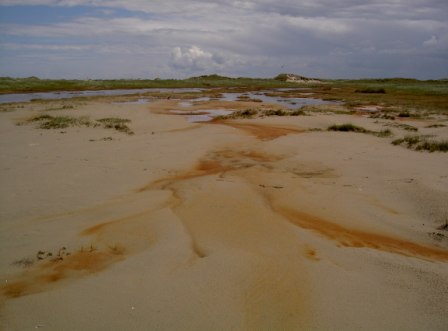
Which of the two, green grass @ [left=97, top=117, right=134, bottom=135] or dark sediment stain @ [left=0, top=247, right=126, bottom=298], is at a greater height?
green grass @ [left=97, top=117, right=134, bottom=135]

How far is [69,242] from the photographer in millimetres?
6562

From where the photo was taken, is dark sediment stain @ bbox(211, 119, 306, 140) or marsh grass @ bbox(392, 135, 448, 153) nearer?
marsh grass @ bbox(392, 135, 448, 153)

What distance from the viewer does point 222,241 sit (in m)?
6.66

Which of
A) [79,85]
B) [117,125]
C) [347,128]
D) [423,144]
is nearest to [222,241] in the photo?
[423,144]

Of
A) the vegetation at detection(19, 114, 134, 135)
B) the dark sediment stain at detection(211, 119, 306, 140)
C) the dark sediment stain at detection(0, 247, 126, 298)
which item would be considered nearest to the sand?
the dark sediment stain at detection(0, 247, 126, 298)

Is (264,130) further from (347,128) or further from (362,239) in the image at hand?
(362,239)

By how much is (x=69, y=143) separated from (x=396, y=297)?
1345cm

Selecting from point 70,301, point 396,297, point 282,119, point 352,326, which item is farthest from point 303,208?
point 282,119

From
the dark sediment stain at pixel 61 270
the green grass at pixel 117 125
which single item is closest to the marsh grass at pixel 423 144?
the green grass at pixel 117 125

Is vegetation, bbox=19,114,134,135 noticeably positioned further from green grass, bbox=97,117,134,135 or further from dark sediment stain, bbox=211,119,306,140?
dark sediment stain, bbox=211,119,306,140

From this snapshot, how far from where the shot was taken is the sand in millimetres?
4594

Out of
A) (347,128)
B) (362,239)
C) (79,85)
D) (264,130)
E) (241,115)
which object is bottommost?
(362,239)

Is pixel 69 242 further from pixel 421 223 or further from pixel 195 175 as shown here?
pixel 421 223

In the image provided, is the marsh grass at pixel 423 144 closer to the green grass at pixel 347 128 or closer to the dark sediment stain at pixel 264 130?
the green grass at pixel 347 128
